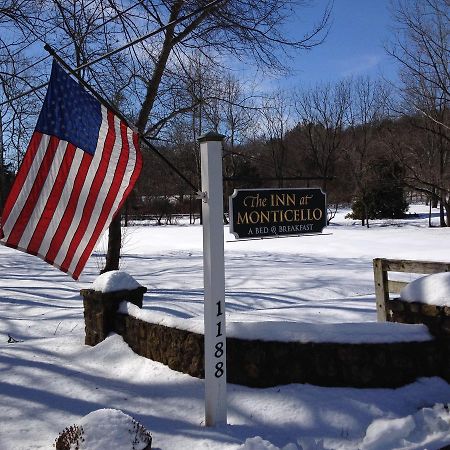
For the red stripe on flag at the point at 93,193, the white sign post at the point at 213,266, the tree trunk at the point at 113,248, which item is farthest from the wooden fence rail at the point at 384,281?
the tree trunk at the point at 113,248

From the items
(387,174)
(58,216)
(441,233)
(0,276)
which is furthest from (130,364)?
(387,174)

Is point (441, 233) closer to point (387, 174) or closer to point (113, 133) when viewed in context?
point (387, 174)

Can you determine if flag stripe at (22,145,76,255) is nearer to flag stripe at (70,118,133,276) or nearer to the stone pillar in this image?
flag stripe at (70,118,133,276)

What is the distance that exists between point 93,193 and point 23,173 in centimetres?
57

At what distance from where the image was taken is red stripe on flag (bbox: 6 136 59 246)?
12.6ft

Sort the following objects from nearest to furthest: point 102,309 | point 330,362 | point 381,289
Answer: point 330,362, point 102,309, point 381,289

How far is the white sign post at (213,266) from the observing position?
13.5ft

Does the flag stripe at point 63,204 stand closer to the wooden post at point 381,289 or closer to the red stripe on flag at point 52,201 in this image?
the red stripe on flag at point 52,201

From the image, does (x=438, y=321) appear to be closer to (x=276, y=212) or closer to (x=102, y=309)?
(x=276, y=212)

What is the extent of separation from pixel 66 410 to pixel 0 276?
12.4 metres

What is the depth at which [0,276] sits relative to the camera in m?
15.4

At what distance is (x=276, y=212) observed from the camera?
431 centimetres

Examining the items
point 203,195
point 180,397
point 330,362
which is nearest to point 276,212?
point 203,195

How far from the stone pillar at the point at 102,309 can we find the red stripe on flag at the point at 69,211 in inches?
88.8
